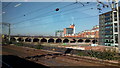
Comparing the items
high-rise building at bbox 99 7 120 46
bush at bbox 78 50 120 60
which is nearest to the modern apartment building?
high-rise building at bbox 99 7 120 46

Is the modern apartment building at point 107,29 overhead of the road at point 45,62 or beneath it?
overhead

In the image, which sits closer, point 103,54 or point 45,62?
point 45,62

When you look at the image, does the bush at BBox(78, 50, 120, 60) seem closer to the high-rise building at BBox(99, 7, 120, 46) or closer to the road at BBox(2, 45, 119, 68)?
the road at BBox(2, 45, 119, 68)

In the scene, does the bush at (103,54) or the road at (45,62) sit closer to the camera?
the road at (45,62)

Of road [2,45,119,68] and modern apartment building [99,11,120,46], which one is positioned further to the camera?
modern apartment building [99,11,120,46]

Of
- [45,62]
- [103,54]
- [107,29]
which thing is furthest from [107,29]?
[45,62]

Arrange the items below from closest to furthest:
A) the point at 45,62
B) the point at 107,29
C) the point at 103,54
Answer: the point at 45,62 → the point at 103,54 → the point at 107,29

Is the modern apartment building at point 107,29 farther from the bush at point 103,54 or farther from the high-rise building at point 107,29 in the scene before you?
the bush at point 103,54

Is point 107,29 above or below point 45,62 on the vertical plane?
above

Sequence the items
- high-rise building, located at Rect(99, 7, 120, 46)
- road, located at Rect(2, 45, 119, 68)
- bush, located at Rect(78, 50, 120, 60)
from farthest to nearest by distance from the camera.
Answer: high-rise building, located at Rect(99, 7, 120, 46), bush, located at Rect(78, 50, 120, 60), road, located at Rect(2, 45, 119, 68)

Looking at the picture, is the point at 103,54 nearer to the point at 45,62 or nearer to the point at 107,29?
the point at 45,62

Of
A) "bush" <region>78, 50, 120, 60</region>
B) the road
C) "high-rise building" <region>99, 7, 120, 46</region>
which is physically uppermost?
"high-rise building" <region>99, 7, 120, 46</region>

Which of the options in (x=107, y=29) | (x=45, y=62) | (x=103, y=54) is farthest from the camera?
(x=107, y=29)

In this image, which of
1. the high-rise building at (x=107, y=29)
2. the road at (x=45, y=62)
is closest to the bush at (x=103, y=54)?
the road at (x=45, y=62)
